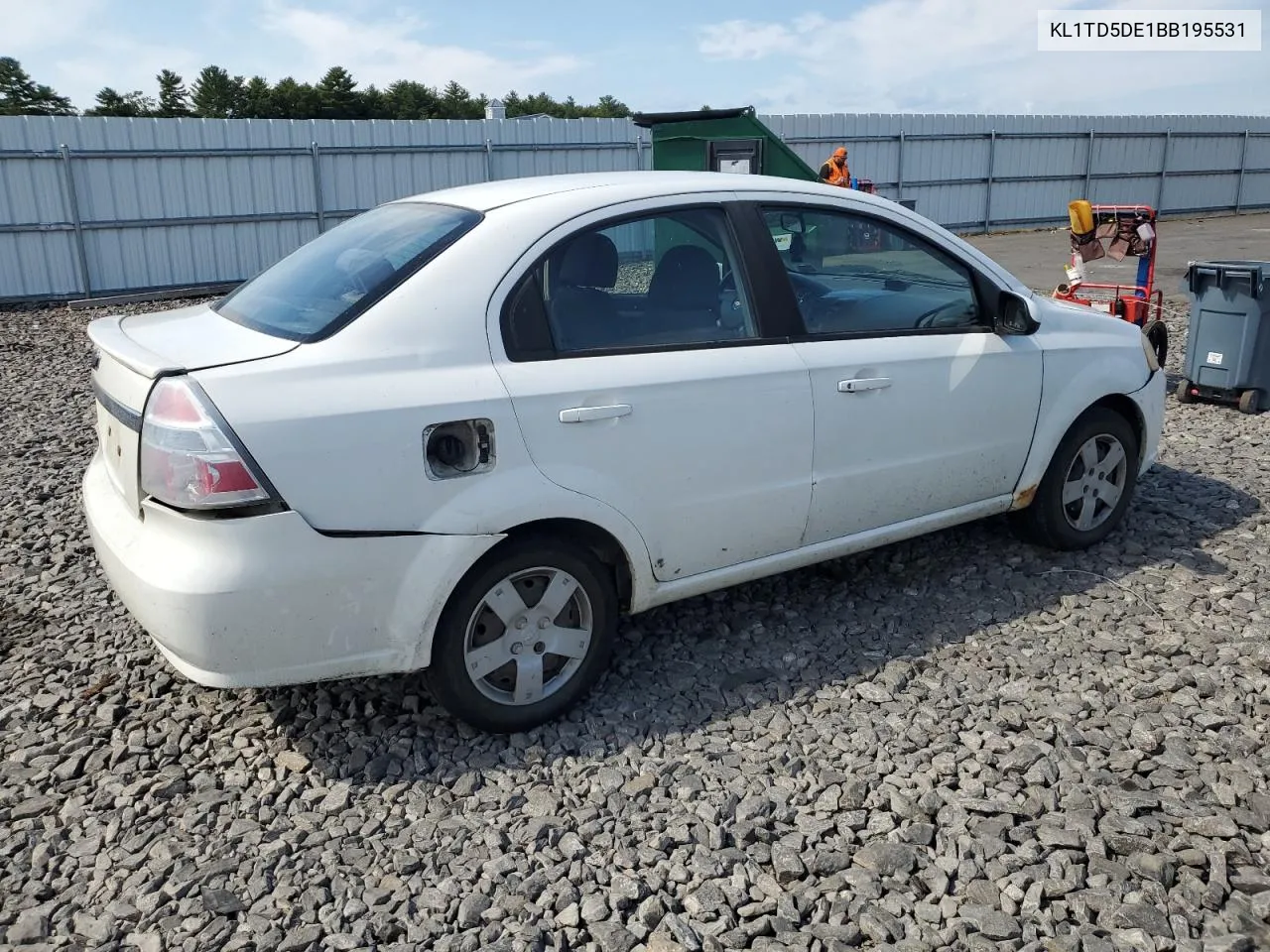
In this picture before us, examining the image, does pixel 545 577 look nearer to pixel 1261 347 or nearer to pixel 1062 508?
pixel 1062 508

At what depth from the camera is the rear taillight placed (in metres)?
2.83

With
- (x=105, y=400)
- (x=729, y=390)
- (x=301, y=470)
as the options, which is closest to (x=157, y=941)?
(x=301, y=470)

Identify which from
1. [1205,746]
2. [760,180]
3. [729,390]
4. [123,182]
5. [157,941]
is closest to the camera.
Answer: [157,941]

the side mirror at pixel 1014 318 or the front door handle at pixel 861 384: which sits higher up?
the side mirror at pixel 1014 318

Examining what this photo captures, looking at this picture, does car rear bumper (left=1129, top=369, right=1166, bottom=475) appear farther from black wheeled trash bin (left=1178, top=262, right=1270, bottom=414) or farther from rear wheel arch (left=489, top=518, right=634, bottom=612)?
black wheeled trash bin (left=1178, top=262, right=1270, bottom=414)

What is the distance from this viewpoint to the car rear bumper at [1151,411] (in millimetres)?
4926

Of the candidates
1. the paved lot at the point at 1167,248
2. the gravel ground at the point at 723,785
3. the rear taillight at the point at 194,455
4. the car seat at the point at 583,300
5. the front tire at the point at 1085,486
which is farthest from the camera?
the paved lot at the point at 1167,248

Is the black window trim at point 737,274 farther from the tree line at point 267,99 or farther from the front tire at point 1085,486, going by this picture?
the tree line at point 267,99

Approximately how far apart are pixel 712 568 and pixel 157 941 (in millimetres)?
2027

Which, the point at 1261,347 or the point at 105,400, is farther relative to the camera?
the point at 1261,347

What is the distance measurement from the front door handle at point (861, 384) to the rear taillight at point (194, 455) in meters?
2.05

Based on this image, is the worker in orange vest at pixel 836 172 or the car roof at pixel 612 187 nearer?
the car roof at pixel 612 187

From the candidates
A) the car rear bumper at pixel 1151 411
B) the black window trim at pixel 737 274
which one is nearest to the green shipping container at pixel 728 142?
the car rear bumper at pixel 1151 411

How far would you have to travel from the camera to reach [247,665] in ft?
9.84
